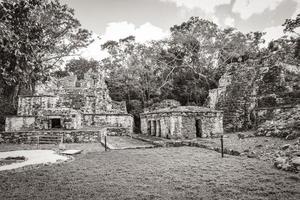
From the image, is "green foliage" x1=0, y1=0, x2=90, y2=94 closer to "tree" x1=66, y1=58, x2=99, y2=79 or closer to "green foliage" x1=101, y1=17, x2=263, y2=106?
"green foliage" x1=101, y1=17, x2=263, y2=106

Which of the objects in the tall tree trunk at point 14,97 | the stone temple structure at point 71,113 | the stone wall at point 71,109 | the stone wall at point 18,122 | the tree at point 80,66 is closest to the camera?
the stone temple structure at point 71,113

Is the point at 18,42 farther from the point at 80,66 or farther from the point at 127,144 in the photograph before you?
the point at 80,66

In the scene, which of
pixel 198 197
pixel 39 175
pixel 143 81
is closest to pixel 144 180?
pixel 198 197

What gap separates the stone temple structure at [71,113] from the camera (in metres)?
16.2

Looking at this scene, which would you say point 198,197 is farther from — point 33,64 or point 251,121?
point 251,121

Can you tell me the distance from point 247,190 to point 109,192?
2875 mm

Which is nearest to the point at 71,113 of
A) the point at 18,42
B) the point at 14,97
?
the point at 14,97

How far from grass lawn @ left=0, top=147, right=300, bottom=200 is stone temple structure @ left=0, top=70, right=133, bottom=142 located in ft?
29.6

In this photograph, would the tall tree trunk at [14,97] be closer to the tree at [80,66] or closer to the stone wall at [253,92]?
the tree at [80,66]

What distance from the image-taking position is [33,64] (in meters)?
6.15

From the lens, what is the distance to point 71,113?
17219 mm

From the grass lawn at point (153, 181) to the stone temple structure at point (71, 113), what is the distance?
9018 mm

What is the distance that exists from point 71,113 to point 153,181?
42.7 ft

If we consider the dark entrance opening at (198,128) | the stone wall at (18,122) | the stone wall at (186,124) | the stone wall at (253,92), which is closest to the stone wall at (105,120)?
the stone wall at (18,122)
